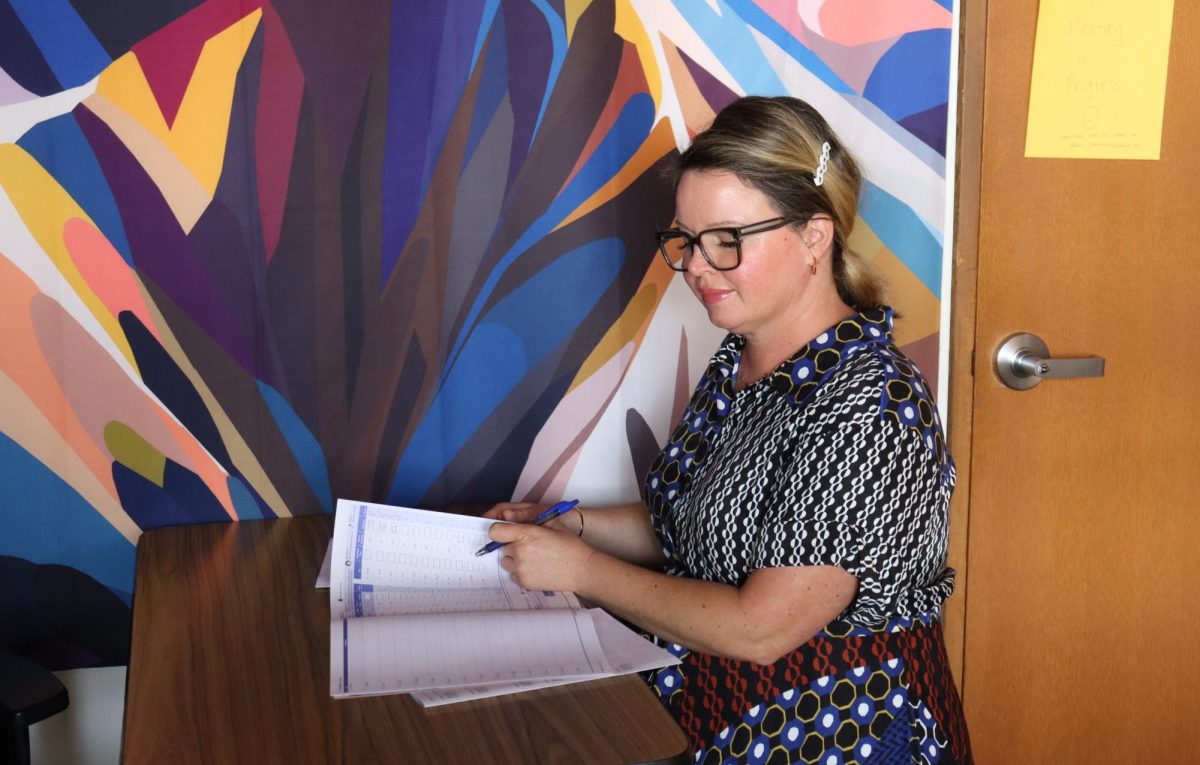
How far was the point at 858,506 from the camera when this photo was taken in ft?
4.27

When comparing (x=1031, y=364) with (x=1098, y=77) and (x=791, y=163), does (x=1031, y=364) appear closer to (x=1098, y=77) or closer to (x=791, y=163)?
(x=1098, y=77)

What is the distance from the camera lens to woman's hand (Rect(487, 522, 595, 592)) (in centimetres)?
146

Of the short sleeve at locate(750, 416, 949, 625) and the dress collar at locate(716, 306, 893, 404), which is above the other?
the dress collar at locate(716, 306, 893, 404)

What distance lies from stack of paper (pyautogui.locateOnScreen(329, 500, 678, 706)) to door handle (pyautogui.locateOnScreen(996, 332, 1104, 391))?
116cm

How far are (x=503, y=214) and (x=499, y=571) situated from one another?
0.74 meters

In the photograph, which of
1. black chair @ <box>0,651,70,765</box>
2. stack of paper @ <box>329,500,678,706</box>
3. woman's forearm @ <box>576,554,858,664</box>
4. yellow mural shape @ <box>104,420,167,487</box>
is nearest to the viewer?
stack of paper @ <box>329,500,678,706</box>

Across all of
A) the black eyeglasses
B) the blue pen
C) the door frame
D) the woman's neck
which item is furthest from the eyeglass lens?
the door frame

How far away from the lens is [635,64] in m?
2.04

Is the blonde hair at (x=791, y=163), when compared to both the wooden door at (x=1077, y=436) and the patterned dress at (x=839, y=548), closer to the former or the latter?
the patterned dress at (x=839, y=548)

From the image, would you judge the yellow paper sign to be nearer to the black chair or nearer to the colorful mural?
the colorful mural

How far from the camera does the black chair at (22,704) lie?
1.43 meters

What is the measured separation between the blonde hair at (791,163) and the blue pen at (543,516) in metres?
0.50

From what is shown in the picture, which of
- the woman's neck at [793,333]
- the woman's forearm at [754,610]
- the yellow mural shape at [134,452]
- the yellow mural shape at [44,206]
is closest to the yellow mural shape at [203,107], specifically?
the yellow mural shape at [44,206]

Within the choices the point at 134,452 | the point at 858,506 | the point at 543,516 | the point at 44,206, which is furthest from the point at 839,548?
the point at 44,206
